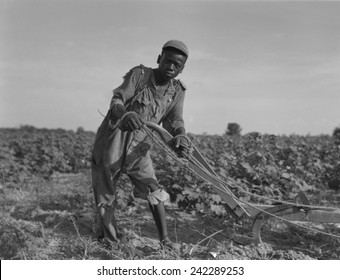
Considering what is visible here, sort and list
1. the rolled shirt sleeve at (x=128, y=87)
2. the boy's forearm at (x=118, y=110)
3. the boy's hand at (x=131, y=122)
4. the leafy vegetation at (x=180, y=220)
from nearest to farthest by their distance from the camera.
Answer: the boy's hand at (x=131, y=122) → the boy's forearm at (x=118, y=110) → the rolled shirt sleeve at (x=128, y=87) → the leafy vegetation at (x=180, y=220)

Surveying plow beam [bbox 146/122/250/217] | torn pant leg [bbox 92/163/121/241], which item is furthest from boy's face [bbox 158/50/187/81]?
torn pant leg [bbox 92/163/121/241]

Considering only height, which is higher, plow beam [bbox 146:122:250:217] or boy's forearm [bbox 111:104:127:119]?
boy's forearm [bbox 111:104:127:119]

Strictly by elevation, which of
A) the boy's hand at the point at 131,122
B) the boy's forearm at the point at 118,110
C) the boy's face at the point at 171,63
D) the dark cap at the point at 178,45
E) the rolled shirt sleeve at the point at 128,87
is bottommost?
the boy's hand at the point at 131,122

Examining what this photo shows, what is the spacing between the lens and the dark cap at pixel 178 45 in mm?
3412

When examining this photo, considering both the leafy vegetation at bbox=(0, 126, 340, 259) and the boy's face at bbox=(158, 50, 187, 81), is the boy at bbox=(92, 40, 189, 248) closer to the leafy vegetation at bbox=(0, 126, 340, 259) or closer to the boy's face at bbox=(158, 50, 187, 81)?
the boy's face at bbox=(158, 50, 187, 81)

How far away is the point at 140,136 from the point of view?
12.3 feet

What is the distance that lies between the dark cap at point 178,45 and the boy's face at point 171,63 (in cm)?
4

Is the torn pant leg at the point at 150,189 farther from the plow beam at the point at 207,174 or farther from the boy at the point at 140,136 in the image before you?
the plow beam at the point at 207,174

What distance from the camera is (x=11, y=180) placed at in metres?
6.98

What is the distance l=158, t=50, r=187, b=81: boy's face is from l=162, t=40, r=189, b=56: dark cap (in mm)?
40

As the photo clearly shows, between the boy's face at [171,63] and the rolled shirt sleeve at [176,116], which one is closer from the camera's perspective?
the boy's face at [171,63]

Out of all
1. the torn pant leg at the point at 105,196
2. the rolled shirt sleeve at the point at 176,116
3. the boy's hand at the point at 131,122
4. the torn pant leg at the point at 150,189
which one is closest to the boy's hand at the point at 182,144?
the rolled shirt sleeve at the point at 176,116

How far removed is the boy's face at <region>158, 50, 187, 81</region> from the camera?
3.45 metres

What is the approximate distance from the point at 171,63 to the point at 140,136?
671mm
